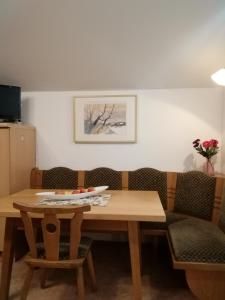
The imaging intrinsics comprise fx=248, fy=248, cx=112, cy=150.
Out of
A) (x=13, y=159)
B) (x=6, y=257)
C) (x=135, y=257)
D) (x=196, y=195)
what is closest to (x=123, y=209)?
(x=135, y=257)

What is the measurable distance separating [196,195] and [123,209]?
1.09m

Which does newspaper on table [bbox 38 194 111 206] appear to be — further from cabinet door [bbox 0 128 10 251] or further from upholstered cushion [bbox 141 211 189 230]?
cabinet door [bbox 0 128 10 251]

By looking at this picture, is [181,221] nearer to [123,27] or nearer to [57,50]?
[123,27]

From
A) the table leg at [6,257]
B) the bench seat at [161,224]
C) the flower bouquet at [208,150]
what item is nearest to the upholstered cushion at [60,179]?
the bench seat at [161,224]

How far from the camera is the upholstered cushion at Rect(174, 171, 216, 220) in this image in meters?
2.43

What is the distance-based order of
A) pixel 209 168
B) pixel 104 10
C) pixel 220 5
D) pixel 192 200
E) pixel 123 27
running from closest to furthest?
pixel 220 5 < pixel 104 10 < pixel 123 27 < pixel 192 200 < pixel 209 168

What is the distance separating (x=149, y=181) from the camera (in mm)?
2752

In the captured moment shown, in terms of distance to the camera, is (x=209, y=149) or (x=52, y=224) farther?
(x=209, y=149)

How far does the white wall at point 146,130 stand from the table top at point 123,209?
0.89 meters

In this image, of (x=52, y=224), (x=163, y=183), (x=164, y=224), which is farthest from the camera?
(x=163, y=183)

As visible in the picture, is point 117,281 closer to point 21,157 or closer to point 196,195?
point 196,195

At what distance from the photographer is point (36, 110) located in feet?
10.2

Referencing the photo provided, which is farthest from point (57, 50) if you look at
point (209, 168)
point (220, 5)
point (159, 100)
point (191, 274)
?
point (191, 274)

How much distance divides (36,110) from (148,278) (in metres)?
2.27
